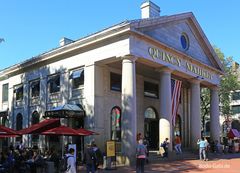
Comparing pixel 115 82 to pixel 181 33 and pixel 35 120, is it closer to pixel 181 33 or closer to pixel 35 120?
pixel 181 33

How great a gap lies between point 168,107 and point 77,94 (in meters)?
6.99

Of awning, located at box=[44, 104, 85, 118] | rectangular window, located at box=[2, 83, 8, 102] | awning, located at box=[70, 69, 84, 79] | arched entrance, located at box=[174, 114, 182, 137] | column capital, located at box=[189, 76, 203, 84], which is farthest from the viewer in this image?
rectangular window, located at box=[2, 83, 8, 102]

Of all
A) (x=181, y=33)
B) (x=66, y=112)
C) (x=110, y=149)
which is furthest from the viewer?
(x=181, y=33)

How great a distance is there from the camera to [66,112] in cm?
2511

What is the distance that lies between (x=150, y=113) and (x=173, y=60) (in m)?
6.43

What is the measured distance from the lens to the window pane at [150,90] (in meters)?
32.4

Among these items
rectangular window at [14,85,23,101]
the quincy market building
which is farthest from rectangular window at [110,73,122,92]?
rectangular window at [14,85,23,101]

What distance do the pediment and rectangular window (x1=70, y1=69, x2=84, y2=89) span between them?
5.81m

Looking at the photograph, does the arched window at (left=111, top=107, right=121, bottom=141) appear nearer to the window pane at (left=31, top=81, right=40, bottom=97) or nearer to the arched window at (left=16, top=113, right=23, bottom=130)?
the window pane at (left=31, top=81, right=40, bottom=97)

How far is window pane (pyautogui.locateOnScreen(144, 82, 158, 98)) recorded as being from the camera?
3240cm

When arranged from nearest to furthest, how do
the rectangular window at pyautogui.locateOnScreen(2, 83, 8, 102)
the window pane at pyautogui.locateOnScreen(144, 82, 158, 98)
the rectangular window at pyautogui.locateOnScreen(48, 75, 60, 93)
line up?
the rectangular window at pyautogui.locateOnScreen(48, 75, 60, 93)
the window pane at pyautogui.locateOnScreen(144, 82, 158, 98)
the rectangular window at pyautogui.locateOnScreen(2, 83, 8, 102)

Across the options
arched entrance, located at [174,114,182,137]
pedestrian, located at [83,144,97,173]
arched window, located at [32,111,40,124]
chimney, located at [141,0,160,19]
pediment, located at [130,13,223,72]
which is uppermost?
chimney, located at [141,0,160,19]

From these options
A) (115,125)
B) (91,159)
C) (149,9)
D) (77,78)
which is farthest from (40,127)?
(149,9)

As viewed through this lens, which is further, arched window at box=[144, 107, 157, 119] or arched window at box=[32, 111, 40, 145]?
arched window at box=[32, 111, 40, 145]
